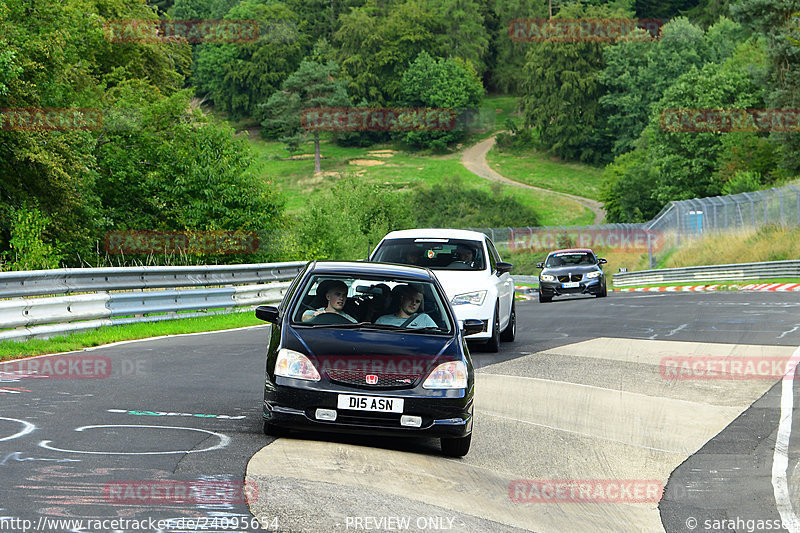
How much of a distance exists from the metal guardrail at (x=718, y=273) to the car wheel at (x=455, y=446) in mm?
36138

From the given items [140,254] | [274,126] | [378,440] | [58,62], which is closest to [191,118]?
[140,254]

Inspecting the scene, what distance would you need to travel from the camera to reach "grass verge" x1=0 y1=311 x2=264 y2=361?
45.5ft

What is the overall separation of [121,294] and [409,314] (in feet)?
32.0

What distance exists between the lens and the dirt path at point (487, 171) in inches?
4304

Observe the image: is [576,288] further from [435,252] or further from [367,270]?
[367,270]

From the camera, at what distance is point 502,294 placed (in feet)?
53.6

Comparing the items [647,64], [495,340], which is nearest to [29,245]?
[495,340]

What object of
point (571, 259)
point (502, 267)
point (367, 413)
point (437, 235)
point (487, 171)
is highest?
point (367, 413)

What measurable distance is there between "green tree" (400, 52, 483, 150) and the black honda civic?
140934mm

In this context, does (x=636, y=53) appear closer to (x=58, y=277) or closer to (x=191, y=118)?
(x=191, y=118)

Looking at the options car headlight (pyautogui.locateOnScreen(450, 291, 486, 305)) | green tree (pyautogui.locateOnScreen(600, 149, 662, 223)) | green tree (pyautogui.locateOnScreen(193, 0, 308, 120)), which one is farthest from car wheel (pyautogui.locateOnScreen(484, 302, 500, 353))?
green tree (pyautogui.locateOnScreen(193, 0, 308, 120))

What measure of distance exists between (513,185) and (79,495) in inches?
4538

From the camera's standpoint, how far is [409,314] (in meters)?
9.08

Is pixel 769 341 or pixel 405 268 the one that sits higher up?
pixel 405 268
